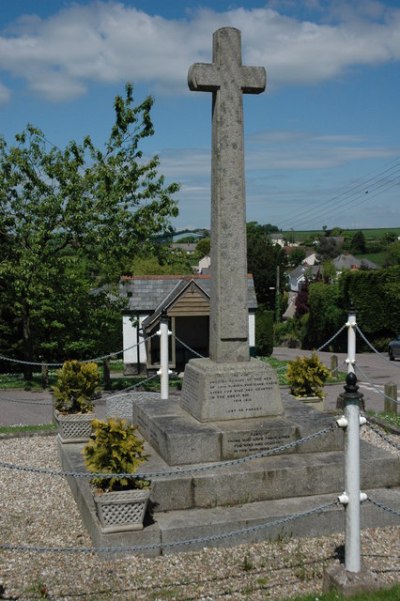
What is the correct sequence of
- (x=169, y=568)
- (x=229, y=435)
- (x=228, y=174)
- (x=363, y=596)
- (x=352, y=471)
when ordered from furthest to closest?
(x=228, y=174) < (x=229, y=435) < (x=169, y=568) < (x=352, y=471) < (x=363, y=596)

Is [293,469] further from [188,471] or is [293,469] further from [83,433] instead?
[83,433]

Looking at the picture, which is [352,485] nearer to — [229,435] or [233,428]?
[229,435]

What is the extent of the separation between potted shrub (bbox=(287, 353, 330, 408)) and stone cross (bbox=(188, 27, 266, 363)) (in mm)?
3370

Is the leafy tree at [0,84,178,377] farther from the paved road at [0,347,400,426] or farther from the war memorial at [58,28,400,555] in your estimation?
the war memorial at [58,28,400,555]

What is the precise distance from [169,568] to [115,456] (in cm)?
119

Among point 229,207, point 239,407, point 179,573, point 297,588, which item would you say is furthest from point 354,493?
point 229,207

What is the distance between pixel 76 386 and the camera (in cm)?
1053

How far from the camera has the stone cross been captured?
871 cm

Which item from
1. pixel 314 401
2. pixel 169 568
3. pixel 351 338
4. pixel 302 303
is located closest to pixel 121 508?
pixel 169 568

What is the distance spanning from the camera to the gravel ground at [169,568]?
5.99 m

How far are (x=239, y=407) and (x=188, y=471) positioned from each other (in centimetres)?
161

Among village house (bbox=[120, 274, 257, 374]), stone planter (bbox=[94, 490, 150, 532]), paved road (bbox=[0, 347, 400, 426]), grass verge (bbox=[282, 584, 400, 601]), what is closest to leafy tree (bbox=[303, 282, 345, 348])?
village house (bbox=[120, 274, 257, 374])

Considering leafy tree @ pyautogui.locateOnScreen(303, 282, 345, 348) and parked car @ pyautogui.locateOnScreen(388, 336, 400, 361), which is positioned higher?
leafy tree @ pyautogui.locateOnScreen(303, 282, 345, 348)

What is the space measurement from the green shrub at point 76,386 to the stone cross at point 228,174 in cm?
255
